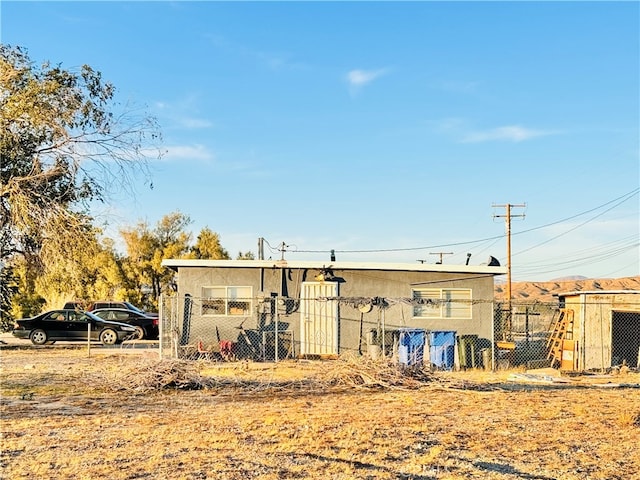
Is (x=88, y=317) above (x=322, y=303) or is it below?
below

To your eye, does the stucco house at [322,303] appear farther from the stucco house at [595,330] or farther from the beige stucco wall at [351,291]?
the stucco house at [595,330]

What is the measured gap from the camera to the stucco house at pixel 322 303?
19.9m

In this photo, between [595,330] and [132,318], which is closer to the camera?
[595,330]

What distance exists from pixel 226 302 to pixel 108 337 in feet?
27.3

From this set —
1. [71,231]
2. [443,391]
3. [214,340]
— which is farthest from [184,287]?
[443,391]

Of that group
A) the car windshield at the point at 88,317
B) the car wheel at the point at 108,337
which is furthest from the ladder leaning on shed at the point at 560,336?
the car windshield at the point at 88,317

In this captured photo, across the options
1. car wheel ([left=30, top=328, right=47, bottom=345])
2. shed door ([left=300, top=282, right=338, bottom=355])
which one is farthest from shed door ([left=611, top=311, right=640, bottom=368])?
car wheel ([left=30, top=328, right=47, bottom=345])

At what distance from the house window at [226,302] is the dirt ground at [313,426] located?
417cm

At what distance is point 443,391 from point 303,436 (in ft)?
17.2

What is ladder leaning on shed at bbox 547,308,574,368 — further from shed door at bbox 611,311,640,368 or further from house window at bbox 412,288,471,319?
house window at bbox 412,288,471,319

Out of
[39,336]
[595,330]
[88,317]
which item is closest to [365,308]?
Answer: [595,330]

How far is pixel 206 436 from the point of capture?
29.1 ft

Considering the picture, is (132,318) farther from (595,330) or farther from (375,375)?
(595,330)

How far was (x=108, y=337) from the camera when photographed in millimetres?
26203
